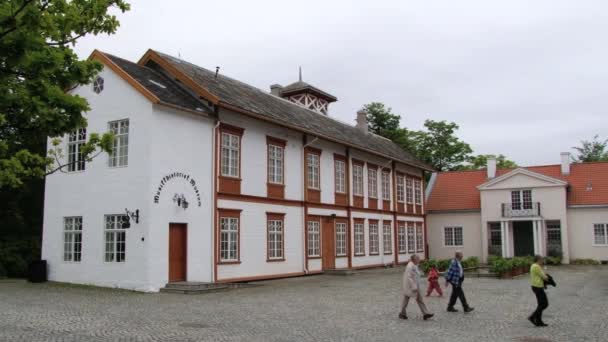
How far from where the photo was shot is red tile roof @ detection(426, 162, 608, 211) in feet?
120

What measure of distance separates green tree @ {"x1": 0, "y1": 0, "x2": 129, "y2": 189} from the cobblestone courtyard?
132 inches

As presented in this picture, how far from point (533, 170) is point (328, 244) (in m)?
19.4

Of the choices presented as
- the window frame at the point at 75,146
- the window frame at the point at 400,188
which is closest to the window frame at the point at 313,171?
the window frame at the point at 75,146

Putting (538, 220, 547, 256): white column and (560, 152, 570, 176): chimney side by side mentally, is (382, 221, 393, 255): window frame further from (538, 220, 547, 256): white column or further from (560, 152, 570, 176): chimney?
(560, 152, 570, 176): chimney

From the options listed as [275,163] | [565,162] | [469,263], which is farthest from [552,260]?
[275,163]

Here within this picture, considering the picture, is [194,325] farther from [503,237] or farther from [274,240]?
[503,237]

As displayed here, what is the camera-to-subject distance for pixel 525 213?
36.8 m

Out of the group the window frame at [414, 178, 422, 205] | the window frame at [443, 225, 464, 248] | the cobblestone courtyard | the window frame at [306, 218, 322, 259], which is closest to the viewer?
the cobblestone courtyard

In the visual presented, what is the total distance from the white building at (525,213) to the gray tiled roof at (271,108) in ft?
24.0

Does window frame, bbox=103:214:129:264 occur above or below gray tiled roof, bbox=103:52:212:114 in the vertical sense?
below

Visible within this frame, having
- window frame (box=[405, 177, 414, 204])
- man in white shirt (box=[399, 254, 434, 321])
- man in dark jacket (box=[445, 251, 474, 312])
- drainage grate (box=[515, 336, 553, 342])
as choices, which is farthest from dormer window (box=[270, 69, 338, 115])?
drainage grate (box=[515, 336, 553, 342])

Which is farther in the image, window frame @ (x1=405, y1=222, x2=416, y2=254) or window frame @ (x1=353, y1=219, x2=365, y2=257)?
window frame @ (x1=405, y1=222, x2=416, y2=254)

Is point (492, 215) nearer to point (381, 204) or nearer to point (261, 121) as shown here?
point (381, 204)

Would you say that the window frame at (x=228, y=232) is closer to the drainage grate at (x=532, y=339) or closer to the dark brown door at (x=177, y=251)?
the dark brown door at (x=177, y=251)
